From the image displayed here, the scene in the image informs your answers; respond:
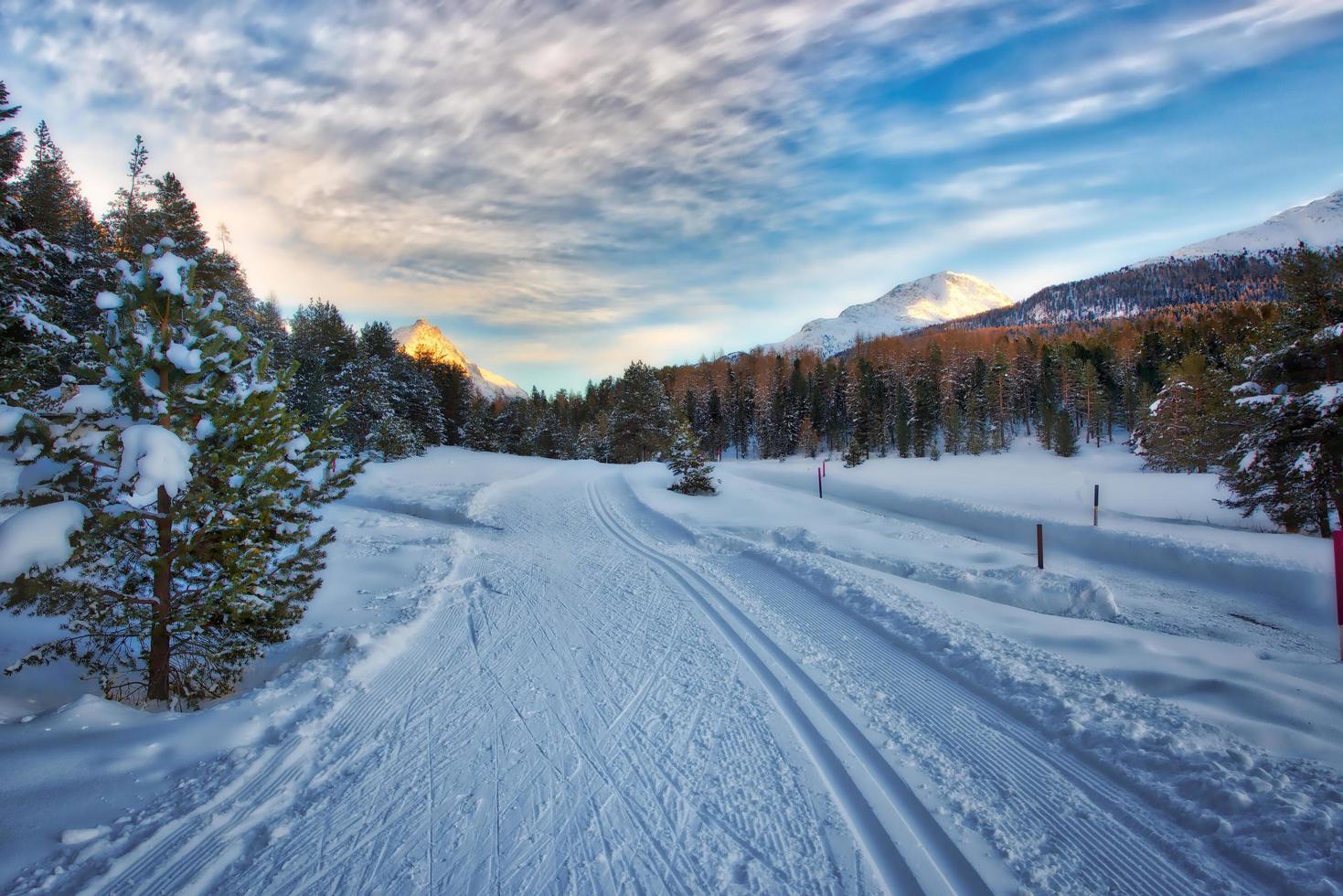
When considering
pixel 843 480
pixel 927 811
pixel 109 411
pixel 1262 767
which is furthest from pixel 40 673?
pixel 843 480

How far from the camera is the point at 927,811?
3.14m

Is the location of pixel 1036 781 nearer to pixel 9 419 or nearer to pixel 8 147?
pixel 9 419

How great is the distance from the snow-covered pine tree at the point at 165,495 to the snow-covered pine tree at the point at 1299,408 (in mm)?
19342

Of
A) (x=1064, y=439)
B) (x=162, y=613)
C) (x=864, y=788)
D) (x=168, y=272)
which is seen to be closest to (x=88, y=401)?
(x=168, y=272)

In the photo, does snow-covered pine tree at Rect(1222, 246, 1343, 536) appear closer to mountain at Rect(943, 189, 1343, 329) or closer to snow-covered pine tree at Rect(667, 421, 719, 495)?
snow-covered pine tree at Rect(667, 421, 719, 495)

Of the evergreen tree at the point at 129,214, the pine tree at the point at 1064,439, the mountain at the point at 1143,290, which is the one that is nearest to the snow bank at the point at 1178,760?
the evergreen tree at the point at 129,214

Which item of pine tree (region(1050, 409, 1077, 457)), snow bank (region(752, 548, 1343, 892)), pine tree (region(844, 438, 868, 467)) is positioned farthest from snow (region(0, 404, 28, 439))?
pine tree (region(1050, 409, 1077, 457))

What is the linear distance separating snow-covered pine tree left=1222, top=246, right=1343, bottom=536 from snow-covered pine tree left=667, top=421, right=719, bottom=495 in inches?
603

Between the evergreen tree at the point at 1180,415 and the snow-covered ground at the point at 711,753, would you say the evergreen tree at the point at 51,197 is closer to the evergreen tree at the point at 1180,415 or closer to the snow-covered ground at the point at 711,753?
the snow-covered ground at the point at 711,753

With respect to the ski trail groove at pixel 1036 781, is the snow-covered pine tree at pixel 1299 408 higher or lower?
higher

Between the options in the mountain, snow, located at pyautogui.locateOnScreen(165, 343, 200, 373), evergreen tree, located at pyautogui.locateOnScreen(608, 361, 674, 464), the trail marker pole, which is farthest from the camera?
the mountain

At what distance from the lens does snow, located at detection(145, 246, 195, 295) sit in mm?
4898

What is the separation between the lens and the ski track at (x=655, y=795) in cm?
273

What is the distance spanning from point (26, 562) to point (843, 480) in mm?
25508
